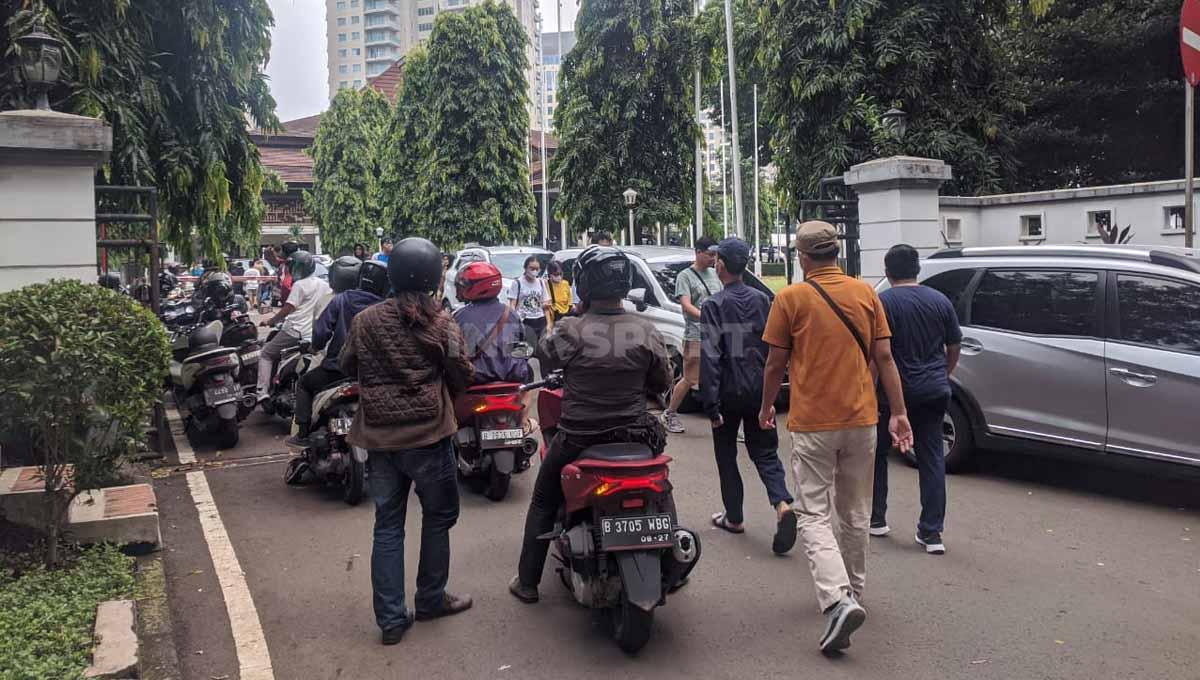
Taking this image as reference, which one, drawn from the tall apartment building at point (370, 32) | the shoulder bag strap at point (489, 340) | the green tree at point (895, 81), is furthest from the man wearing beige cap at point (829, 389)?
the tall apartment building at point (370, 32)

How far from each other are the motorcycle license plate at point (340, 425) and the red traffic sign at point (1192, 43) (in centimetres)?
881

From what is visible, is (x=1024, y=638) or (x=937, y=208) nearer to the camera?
(x=1024, y=638)

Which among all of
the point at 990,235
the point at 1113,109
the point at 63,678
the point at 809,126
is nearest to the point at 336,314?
the point at 63,678

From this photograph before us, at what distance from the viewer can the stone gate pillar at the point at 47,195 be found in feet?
24.7

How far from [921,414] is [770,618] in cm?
176

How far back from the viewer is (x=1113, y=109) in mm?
23438

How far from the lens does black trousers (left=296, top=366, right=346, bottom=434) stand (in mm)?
7430

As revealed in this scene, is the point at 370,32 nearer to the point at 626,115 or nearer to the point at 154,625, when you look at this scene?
the point at 626,115

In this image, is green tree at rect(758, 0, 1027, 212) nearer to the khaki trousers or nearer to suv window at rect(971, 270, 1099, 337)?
suv window at rect(971, 270, 1099, 337)

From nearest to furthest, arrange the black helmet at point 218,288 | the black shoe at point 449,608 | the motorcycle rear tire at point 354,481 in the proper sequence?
the black shoe at point 449,608 < the motorcycle rear tire at point 354,481 < the black helmet at point 218,288

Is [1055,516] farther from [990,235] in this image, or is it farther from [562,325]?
[990,235]

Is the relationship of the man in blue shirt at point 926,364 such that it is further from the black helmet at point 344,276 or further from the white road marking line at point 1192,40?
the white road marking line at point 1192,40

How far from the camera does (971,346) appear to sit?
7578mm

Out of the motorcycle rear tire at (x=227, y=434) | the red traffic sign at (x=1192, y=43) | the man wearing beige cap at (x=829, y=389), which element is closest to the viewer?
the man wearing beige cap at (x=829, y=389)
